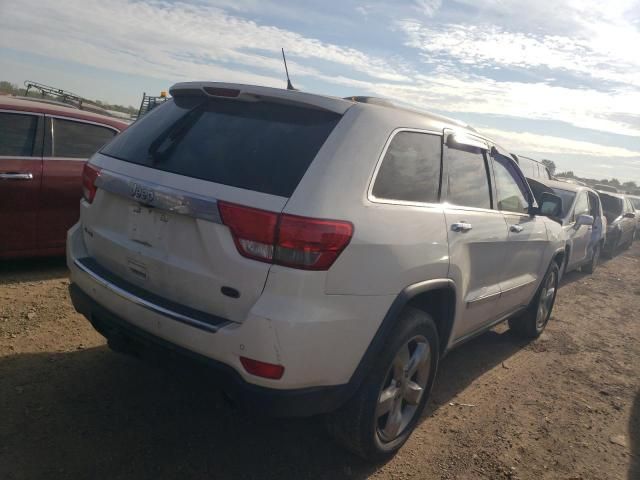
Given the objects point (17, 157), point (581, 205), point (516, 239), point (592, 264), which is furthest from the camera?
point (592, 264)

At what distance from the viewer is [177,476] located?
2.77 metres

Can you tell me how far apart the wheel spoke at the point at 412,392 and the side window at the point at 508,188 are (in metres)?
1.63

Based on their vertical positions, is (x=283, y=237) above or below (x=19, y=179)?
above

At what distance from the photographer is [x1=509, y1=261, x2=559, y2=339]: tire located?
5.56 metres

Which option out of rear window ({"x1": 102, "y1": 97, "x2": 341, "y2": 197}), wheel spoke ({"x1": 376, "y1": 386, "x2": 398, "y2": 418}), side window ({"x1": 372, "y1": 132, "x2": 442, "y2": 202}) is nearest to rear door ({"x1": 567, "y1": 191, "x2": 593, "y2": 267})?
side window ({"x1": 372, "y1": 132, "x2": 442, "y2": 202})

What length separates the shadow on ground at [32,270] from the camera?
521 cm

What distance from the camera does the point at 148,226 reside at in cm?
272

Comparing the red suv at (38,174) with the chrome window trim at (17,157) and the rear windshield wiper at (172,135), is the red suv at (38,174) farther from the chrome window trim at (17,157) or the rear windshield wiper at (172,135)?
the rear windshield wiper at (172,135)

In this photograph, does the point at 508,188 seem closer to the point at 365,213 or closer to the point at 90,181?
the point at 365,213

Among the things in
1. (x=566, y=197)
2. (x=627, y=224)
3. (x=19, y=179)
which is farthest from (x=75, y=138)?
(x=627, y=224)

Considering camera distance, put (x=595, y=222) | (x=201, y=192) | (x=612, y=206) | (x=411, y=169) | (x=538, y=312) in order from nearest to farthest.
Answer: (x=201, y=192)
(x=411, y=169)
(x=538, y=312)
(x=595, y=222)
(x=612, y=206)

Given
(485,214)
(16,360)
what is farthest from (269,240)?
(16,360)

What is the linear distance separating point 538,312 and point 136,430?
422cm

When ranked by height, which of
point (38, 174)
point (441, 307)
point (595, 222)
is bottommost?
point (595, 222)
